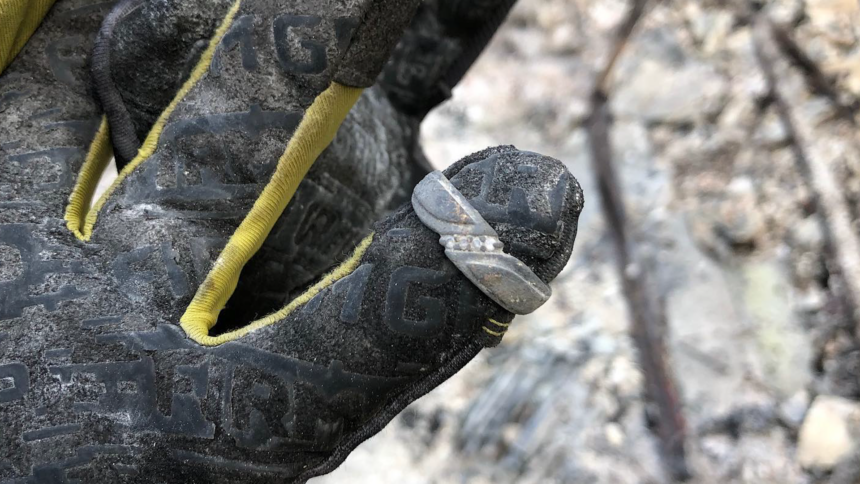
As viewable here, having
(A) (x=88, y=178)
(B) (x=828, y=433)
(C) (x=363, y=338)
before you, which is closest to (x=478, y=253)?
(C) (x=363, y=338)

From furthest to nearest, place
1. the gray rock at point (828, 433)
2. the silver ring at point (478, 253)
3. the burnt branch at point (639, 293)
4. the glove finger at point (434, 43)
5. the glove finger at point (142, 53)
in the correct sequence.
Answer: the burnt branch at point (639, 293) → the gray rock at point (828, 433) → the glove finger at point (434, 43) → the glove finger at point (142, 53) → the silver ring at point (478, 253)

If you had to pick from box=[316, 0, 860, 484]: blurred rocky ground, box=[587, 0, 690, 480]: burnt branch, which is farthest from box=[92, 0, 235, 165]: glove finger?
box=[587, 0, 690, 480]: burnt branch

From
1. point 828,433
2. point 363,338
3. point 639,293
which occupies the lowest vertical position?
point 639,293

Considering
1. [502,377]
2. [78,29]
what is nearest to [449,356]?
[78,29]

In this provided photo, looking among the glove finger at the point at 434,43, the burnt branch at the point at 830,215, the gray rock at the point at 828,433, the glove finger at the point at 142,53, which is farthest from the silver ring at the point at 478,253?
the burnt branch at the point at 830,215

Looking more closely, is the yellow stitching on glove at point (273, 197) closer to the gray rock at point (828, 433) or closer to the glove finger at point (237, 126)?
the glove finger at point (237, 126)

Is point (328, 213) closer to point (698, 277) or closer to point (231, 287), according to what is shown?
point (231, 287)

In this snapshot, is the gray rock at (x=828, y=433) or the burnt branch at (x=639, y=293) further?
the burnt branch at (x=639, y=293)

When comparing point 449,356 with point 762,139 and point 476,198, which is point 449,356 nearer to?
point 476,198

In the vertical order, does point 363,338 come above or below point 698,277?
above
